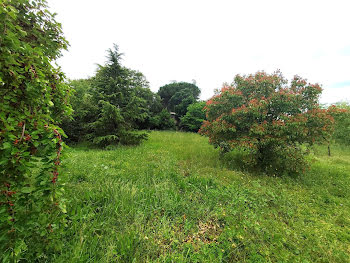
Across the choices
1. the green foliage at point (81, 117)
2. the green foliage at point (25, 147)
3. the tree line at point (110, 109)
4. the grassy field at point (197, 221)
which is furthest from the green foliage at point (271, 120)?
the green foliage at point (81, 117)

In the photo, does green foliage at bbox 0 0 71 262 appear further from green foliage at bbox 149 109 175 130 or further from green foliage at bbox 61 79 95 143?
green foliage at bbox 149 109 175 130

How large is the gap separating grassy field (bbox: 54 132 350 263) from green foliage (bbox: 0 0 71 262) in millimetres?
191

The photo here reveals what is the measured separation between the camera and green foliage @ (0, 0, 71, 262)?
988 millimetres

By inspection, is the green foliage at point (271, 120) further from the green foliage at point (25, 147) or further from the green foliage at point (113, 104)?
the green foliage at point (25, 147)

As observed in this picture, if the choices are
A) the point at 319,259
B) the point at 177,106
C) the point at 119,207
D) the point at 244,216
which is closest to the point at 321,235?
the point at 319,259

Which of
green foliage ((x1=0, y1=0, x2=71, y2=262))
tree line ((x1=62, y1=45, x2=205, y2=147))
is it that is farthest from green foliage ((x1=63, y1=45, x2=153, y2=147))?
green foliage ((x1=0, y1=0, x2=71, y2=262))

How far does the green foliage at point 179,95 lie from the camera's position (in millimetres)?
19909

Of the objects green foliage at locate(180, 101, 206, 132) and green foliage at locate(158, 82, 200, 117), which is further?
green foliage at locate(158, 82, 200, 117)

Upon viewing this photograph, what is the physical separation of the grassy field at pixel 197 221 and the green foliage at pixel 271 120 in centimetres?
122

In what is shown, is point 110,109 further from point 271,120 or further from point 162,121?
point 162,121

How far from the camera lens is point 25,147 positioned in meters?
1.04

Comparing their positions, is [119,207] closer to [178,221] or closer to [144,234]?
[144,234]

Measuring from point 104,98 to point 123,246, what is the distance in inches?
267

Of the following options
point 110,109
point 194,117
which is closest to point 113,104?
point 110,109
